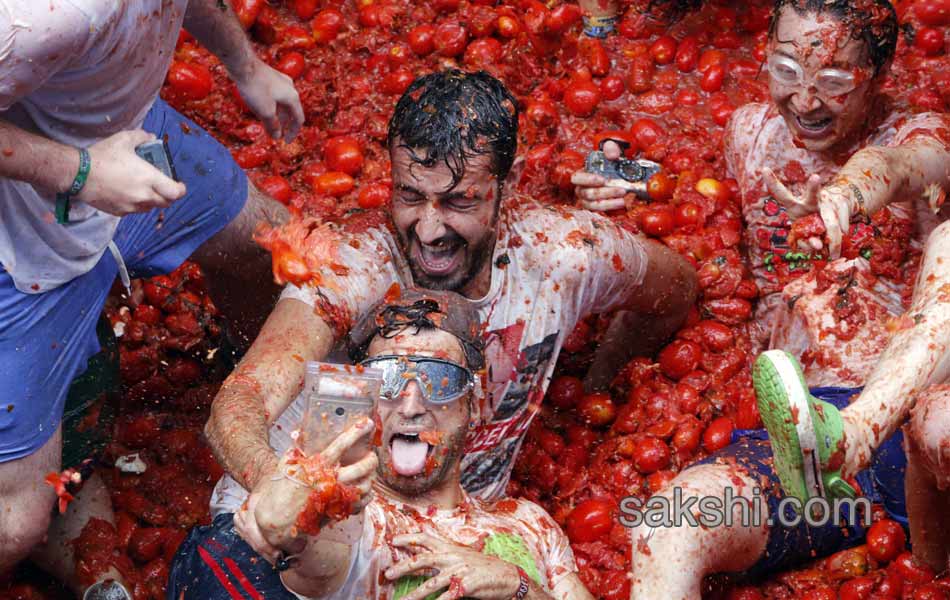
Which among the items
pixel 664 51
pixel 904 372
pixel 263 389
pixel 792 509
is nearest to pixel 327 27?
pixel 664 51

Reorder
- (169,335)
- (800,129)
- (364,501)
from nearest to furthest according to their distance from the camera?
(364,501)
(800,129)
(169,335)

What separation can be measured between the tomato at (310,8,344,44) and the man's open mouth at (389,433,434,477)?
2.50 meters

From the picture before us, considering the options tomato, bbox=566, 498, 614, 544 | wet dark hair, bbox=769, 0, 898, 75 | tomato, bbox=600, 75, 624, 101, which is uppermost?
wet dark hair, bbox=769, 0, 898, 75

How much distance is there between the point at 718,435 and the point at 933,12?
2.13 metres

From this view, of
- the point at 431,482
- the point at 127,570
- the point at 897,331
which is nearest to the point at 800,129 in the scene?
the point at 897,331

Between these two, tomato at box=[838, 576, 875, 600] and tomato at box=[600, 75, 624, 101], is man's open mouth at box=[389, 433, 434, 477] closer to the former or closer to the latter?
tomato at box=[838, 576, 875, 600]

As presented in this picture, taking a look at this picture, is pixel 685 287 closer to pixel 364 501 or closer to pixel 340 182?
pixel 340 182

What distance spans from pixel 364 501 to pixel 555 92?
9.60ft

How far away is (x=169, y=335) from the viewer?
15.4 ft

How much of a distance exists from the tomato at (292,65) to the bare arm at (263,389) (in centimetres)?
187

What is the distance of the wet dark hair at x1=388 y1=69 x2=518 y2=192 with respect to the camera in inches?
145

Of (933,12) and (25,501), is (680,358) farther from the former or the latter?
(25,501)

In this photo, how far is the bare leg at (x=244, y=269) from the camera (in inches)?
161

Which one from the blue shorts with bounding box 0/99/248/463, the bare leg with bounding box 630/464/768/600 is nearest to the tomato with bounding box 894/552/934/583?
the bare leg with bounding box 630/464/768/600
